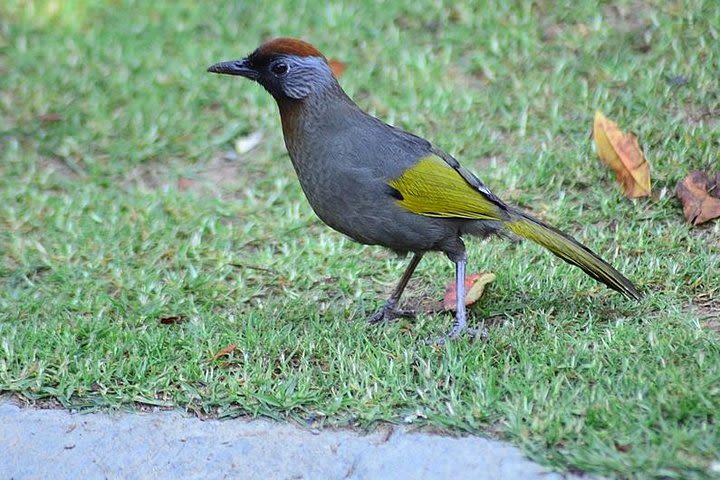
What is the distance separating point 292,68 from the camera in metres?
5.00

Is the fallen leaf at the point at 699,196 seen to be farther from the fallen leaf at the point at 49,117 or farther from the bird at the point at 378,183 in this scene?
the fallen leaf at the point at 49,117

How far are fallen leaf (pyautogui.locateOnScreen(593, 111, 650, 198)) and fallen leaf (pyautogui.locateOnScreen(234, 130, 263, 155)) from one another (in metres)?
2.42

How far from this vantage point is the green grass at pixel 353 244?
417 cm

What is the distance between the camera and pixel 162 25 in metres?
8.70

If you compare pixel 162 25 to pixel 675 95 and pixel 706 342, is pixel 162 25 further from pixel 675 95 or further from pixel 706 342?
pixel 706 342

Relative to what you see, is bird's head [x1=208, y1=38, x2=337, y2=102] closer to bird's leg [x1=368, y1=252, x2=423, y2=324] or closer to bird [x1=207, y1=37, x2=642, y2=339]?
bird [x1=207, y1=37, x2=642, y2=339]

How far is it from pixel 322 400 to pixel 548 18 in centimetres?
460

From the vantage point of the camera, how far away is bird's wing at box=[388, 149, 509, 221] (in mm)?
4801

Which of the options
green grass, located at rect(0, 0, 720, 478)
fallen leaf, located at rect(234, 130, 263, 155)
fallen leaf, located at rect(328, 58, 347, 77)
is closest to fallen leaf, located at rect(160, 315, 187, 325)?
green grass, located at rect(0, 0, 720, 478)

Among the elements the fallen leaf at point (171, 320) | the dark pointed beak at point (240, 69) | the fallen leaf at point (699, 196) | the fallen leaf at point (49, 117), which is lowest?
the fallen leaf at point (171, 320)

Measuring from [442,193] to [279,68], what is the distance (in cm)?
102

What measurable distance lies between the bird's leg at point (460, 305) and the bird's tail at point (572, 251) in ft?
0.97

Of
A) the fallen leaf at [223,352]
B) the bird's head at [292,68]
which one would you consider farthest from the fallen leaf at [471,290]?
the bird's head at [292,68]

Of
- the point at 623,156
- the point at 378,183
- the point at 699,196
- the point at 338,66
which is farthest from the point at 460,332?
the point at 338,66
